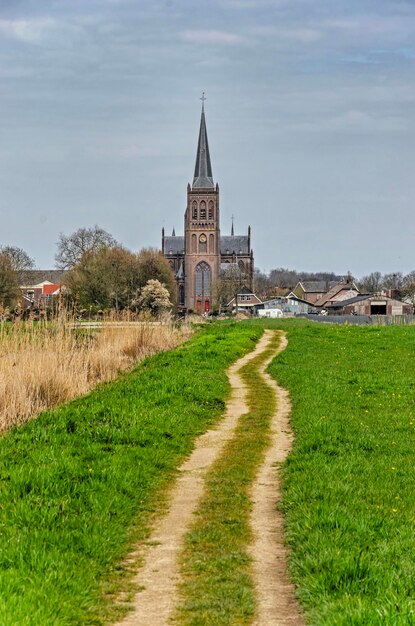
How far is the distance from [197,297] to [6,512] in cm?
12260

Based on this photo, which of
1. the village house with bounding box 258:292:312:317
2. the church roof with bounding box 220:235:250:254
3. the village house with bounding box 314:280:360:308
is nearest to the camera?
the village house with bounding box 258:292:312:317

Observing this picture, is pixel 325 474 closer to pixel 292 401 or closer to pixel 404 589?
pixel 404 589

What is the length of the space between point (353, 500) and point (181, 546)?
6.21 ft

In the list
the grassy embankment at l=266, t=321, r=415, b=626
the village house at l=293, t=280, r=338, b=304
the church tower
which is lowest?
the grassy embankment at l=266, t=321, r=415, b=626

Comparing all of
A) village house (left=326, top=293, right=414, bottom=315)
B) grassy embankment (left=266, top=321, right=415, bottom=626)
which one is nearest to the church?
village house (left=326, top=293, right=414, bottom=315)

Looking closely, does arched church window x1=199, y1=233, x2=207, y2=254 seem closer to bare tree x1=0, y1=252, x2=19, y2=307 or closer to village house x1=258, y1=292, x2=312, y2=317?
village house x1=258, y1=292, x2=312, y2=317

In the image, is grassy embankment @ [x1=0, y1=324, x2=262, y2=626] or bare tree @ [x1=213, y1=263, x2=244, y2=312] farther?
bare tree @ [x1=213, y1=263, x2=244, y2=312]

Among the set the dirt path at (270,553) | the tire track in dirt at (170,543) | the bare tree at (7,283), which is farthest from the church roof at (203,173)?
the dirt path at (270,553)

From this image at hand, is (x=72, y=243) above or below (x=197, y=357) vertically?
above

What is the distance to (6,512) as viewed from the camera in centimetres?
698

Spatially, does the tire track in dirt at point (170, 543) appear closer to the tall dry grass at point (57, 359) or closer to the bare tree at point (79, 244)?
the tall dry grass at point (57, 359)

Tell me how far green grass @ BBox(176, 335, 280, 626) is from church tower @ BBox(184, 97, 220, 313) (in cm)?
11788

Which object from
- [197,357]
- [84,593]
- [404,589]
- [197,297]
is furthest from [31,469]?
[197,297]

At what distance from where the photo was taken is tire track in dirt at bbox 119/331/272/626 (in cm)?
545
